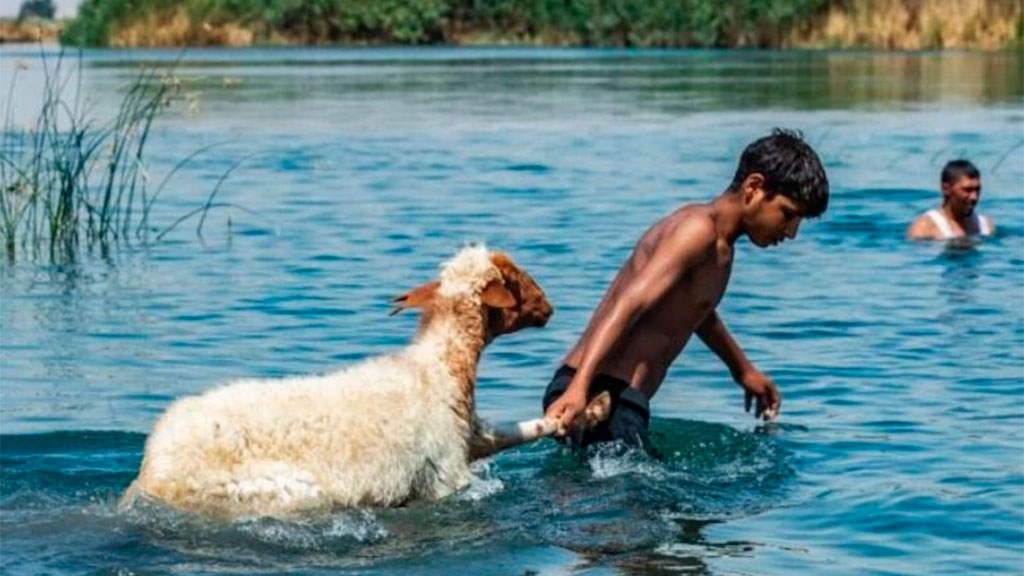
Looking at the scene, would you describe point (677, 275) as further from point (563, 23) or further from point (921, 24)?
point (563, 23)

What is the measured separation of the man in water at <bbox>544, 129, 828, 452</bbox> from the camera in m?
9.50

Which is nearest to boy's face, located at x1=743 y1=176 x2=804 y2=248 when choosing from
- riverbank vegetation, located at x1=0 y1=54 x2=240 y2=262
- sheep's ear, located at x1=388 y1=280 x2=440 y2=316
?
sheep's ear, located at x1=388 y1=280 x2=440 y2=316

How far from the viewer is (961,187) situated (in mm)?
19109

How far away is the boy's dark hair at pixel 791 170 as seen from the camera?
9484mm

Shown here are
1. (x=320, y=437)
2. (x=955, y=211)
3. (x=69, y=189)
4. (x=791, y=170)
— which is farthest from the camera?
(x=955, y=211)

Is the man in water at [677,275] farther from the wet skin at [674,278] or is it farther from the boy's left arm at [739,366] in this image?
the boy's left arm at [739,366]

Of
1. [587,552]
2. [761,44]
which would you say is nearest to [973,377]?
[587,552]

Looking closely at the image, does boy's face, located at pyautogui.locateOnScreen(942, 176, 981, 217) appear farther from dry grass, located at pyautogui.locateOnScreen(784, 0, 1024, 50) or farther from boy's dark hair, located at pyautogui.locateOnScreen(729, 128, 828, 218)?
dry grass, located at pyautogui.locateOnScreen(784, 0, 1024, 50)

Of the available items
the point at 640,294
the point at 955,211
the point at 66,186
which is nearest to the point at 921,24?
the point at 955,211

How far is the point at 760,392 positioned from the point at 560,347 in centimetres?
396

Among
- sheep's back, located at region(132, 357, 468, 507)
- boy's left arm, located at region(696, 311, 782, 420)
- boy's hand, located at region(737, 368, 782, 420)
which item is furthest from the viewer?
boy's hand, located at region(737, 368, 782, 420)

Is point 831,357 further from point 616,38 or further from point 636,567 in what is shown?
point 616,38

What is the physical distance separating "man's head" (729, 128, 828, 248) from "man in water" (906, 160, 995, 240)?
9725 millimetres

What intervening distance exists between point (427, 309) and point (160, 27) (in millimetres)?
68506
